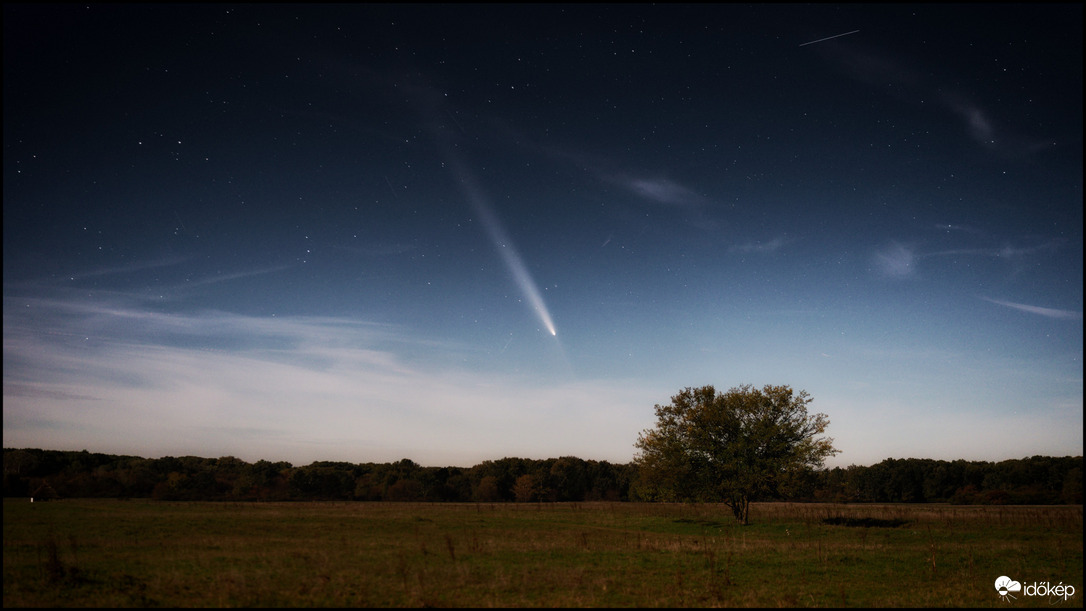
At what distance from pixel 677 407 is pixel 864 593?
27133mm

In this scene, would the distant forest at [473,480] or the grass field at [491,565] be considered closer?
the grass field at [491,565]

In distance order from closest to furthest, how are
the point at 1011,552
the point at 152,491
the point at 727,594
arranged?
the point at 727,594 → the point at 1011,552 → the point at 152,491

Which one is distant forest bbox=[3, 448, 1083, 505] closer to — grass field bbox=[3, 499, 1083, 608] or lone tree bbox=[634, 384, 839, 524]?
lone tree bbox=[634, 384, 839, 524]

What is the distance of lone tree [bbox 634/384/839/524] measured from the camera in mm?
39469

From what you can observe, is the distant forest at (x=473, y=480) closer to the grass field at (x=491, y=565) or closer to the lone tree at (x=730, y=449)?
the lone tree at (x=730, y=449)

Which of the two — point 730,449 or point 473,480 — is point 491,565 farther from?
point 473,480

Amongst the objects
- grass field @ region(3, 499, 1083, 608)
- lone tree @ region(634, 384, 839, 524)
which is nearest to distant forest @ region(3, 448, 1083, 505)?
lone tree @ region(634, 384, 839, 524)

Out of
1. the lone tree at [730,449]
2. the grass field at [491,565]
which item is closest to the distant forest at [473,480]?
the lone tree at [730,449]

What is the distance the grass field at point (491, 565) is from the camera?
51.3 ft

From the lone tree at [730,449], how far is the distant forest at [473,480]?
2152 millimetres

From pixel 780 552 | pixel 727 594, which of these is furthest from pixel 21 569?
pixel 780 552

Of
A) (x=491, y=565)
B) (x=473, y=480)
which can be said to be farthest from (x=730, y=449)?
(x=473, y=480)

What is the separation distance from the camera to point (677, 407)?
44.3m

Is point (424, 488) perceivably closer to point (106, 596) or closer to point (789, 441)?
point (789, 441)
